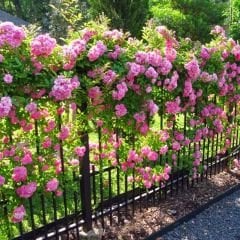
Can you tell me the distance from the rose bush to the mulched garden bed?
0.29 m

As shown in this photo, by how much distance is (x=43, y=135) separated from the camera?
9.75 ft

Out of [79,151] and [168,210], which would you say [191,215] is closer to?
[168,210]

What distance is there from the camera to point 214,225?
403 centimetres

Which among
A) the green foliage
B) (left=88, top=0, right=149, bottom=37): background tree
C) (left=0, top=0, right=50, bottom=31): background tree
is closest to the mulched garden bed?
(left=88, top=0, right=149, bottom=37): background tree

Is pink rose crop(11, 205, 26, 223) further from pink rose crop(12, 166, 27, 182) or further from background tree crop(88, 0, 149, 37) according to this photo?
background tree crop(88, 0, 149, 37)

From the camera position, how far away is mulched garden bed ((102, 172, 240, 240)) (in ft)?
12.5

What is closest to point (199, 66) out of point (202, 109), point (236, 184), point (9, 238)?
point (202, 109)

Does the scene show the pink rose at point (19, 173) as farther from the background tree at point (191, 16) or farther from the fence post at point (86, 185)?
the background tree at point (191, 16)

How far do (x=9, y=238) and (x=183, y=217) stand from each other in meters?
1.77

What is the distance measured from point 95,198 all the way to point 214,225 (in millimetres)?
1225

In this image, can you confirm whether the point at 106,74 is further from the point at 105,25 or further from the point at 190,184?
the point at 190,184

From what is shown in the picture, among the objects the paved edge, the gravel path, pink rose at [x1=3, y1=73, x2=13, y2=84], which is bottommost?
the gravel path

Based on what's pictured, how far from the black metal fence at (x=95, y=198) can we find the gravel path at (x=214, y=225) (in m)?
0.43

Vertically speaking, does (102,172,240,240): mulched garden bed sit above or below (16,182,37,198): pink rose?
below
